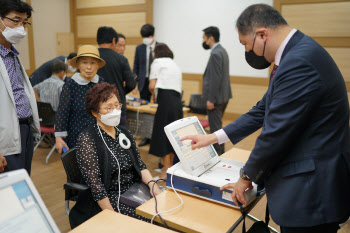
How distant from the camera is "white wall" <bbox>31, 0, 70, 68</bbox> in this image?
24.2ft

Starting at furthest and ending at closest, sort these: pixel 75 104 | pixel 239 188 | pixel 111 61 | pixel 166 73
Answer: pixel 166 73 < pixel 111 61 < pixel 75 104 < pixel 239 188

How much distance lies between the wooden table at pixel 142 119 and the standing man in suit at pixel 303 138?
2.83 metres

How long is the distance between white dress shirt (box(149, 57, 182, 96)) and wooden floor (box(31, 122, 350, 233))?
109 cm

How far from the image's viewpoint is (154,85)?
351 cm

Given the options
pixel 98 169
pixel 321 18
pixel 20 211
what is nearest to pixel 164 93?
pixel 98 169

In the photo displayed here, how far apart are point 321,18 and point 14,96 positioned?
201 inches

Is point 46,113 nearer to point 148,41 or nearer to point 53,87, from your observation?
point 53,87

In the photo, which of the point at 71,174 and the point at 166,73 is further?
the point at 166,73

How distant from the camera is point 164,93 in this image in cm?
334

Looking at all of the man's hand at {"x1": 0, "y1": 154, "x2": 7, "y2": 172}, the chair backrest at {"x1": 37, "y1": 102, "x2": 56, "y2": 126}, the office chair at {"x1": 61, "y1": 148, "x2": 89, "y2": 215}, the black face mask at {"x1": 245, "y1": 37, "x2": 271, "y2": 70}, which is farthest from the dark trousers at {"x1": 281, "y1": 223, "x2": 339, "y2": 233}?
the chair backrest at {"x1": 37, "y1": 102, "x2": 56, "y2": 126}

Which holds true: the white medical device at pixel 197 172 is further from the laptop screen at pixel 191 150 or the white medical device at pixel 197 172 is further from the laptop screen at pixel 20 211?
the laptop screen at pixel 20 211

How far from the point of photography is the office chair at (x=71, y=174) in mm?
1803

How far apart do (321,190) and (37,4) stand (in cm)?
782

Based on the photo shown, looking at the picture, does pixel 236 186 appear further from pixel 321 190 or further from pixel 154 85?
pixel 154 85
